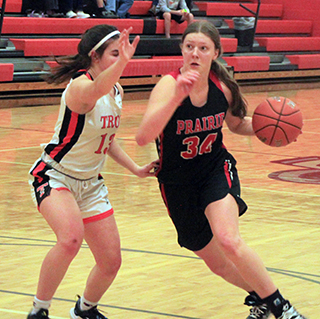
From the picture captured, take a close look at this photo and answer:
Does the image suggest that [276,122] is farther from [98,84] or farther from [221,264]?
[98,84]

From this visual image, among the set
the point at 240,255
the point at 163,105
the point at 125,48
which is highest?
the point at 125,48

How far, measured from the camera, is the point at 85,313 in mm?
3176

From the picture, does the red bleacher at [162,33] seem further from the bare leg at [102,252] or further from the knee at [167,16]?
Answer: the bare leg at [102,252]

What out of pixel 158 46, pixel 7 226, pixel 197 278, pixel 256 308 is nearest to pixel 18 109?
pixel 158 46

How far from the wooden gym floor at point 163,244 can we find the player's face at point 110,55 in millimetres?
1179

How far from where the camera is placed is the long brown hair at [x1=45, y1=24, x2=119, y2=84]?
319cm

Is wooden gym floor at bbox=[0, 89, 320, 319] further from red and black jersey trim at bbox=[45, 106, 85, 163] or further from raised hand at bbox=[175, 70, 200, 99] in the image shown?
raised hand at bbox=[175, 70, 200, 99]

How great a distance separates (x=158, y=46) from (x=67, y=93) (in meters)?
12.3

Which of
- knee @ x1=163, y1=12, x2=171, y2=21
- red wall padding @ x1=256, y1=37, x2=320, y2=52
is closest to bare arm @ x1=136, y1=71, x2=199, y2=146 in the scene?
knee @ x1=163, y1=12, x2=171, y2=21

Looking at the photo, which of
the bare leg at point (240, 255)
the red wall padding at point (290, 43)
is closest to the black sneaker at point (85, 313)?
the bare leg at point (240, 255)

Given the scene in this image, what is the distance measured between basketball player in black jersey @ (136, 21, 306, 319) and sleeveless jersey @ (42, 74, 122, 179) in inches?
9.5

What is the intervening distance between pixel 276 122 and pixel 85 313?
4.53 ft

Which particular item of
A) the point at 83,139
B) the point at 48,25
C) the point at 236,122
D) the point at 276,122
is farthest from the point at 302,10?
the point at 83,139

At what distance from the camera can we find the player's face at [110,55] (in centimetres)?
316
